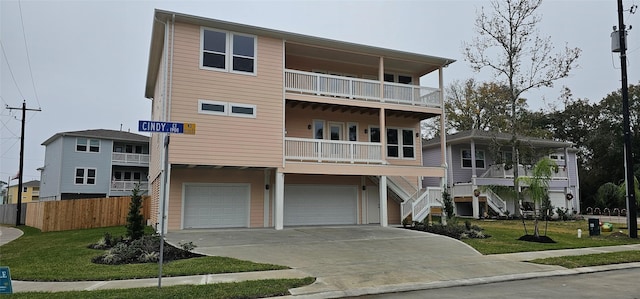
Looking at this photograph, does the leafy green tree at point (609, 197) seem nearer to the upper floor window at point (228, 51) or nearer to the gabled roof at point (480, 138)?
the gabled roof at point (480, 138)

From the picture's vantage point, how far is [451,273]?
9.58 meters

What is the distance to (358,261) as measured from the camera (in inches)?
420

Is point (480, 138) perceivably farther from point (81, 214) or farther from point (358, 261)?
point (81, 214)

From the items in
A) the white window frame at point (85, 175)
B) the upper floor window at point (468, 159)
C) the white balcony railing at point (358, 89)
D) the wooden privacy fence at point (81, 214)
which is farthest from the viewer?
the white window frame at point (85, 175)

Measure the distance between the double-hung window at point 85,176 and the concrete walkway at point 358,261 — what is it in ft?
83.5

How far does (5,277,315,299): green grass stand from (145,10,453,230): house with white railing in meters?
7.96

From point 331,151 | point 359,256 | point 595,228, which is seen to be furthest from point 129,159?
point 595,228

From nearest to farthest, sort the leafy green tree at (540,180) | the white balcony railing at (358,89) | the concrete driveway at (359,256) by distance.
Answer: the concrete driveway at (359,256) → the leafy green tree at (540,180) → the white balcony railing at (358,89)

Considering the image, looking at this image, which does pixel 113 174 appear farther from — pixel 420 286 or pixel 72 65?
pixel 420 286

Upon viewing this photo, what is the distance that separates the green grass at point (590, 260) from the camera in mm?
10859

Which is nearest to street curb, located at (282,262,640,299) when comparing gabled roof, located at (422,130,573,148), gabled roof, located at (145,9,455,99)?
gabled roof, located at (145,9,455,99)

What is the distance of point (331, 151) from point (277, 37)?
209 inches

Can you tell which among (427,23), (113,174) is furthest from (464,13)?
(113,174)

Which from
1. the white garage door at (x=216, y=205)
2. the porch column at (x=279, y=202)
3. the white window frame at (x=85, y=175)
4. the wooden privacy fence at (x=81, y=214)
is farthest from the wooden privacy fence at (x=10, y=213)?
the porch column at (x=279, y=202)
